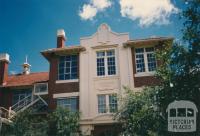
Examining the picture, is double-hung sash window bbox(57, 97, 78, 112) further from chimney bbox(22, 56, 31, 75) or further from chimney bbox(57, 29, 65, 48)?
chimney bbox(22, 56, 31, 75)

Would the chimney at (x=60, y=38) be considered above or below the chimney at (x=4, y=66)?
above

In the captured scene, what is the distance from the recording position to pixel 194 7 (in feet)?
43.0

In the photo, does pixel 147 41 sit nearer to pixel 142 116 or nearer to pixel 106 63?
pixel 106 63

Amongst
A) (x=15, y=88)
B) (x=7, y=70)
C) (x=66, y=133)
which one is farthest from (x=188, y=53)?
(x=7, y=70)

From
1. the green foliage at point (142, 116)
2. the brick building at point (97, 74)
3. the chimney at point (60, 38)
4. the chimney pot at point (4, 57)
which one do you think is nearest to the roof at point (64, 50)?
the brick building at point (97, 74)

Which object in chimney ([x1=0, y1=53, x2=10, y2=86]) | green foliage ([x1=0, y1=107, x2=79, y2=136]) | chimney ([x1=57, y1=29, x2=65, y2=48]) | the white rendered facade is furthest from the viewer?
chimney ([x1=0, y1=53, x2=10, y2=86])

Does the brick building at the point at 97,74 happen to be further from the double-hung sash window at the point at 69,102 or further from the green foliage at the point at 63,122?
the green foliage at the point at 63,122

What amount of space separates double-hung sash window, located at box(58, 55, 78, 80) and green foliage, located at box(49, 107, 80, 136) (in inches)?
156

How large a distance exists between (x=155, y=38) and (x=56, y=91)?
9.03 m

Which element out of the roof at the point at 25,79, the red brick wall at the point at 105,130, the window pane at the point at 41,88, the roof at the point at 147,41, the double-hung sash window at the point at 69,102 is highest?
the roof at the point at 147,41

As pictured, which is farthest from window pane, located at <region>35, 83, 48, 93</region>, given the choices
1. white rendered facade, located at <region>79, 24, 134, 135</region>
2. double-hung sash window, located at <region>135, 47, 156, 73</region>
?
double-hung sash window, located at <region>135, 47, 156, 73</region>

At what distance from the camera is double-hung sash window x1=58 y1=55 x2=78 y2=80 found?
26656 millimetres

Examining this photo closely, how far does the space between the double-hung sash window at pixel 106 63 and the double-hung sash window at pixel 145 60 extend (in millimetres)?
1949

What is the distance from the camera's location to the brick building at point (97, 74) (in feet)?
81.8
